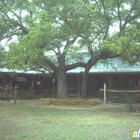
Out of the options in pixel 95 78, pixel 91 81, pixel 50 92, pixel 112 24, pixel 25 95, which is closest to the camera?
pixel 112 24

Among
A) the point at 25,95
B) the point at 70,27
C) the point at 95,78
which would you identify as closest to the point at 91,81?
the point at 95,78

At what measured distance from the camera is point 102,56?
20391 millimetres

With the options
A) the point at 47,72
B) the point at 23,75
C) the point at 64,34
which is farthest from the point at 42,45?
the point at 23,75

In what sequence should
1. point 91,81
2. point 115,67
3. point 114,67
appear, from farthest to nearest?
point 91,81
point 115,67
point 114,67

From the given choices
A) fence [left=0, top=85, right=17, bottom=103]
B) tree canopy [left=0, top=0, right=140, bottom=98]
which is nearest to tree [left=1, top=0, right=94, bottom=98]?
tree canopy [left=0, top=0, right=140, bottom=98]

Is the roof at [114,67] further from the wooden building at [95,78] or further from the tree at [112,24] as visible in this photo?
the tree at [112,24]

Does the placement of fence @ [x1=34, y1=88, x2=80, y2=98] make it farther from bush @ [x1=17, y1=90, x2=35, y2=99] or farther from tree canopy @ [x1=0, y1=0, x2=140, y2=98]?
tree canopy @ [x1=0, y1=0, x2=140, y2=98]

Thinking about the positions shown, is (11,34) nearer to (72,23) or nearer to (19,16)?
(19,16)

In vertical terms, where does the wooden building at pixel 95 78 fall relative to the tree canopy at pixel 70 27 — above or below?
below

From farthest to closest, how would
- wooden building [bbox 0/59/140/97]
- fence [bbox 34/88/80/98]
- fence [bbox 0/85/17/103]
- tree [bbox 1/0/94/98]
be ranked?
fence [bbox 34/88/80/98]
wooden building [bbox 0/59/140/97]
fence [bbox 0/85/17/103]
tree [bbox 1/0/94/98]

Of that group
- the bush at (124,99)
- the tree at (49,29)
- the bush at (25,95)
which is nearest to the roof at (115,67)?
the bush at (124,99)

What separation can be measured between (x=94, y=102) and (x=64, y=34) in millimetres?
5736

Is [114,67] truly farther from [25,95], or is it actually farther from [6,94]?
[6,94]

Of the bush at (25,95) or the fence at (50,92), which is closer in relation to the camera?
the bush at (25,95)
